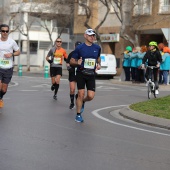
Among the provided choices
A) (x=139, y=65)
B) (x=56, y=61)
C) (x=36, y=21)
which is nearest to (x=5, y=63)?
(x=56, y=61)

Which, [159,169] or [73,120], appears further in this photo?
[73,120]

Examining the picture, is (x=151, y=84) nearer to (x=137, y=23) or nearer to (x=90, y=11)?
(x=90, y=11)

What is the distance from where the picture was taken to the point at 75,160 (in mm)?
7527

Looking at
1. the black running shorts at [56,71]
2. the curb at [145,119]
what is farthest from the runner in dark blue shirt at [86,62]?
the black running shorts at [56,71]

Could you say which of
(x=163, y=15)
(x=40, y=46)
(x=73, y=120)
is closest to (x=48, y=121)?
(x=73, y=120)

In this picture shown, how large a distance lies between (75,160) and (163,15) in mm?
33455

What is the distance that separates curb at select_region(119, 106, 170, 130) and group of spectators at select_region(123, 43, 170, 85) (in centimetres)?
1285

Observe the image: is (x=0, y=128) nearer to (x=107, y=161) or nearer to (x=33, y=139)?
(x=33, y=139)

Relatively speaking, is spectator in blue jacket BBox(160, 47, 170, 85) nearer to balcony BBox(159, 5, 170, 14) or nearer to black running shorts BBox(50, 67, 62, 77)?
black running shorts BBox(50, 67, 62, 77)

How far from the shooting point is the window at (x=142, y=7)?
4066 centimetres

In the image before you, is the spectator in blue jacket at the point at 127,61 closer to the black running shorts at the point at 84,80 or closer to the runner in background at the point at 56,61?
the runner in background at the point at 56,61

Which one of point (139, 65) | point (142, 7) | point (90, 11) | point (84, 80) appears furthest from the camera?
point (90, 11)

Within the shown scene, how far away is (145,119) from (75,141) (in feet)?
12.0

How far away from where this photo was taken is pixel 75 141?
361 inches
